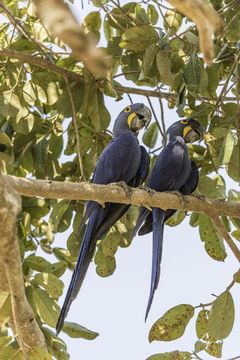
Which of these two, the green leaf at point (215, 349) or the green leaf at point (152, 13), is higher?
the green leaf at point (152, 13)

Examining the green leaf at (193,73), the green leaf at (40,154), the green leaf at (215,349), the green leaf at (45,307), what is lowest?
the green leaf at (215,349)

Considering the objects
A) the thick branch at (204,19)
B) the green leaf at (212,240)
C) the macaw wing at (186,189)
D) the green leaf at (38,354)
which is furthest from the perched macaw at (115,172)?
the thick branch at (204,19)

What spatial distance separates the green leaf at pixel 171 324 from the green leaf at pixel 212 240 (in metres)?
0.50

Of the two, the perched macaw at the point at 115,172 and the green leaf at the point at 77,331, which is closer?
the green leaf at the point at 77,331

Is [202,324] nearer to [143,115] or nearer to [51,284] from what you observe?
[51,284]

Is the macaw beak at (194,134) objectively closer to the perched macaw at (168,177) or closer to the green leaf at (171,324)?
the perched macaw at (168,177)

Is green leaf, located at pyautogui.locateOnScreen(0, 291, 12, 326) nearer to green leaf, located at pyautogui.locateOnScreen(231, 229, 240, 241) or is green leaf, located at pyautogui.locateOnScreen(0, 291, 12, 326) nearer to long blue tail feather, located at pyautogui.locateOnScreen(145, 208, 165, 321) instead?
long blue tail feather, located at pyautogui.locateOnScreen(145, 208, 165, 321)

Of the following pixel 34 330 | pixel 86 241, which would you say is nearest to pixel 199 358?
pixel 86 241

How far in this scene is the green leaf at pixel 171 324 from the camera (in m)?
2.30

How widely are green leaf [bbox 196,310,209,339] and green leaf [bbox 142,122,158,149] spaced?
1.29 m

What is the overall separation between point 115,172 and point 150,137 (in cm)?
64

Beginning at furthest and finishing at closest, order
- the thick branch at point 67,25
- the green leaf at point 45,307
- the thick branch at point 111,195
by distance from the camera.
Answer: the green leaf at point 45,307 → the thick branch at point 111,195 → the thick branch at point 67,25

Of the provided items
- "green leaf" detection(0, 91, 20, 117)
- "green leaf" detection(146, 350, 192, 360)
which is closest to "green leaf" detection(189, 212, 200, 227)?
"green leaf" detection(146, 350, 192, 360)

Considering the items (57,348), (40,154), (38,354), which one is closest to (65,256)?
(40,154)
